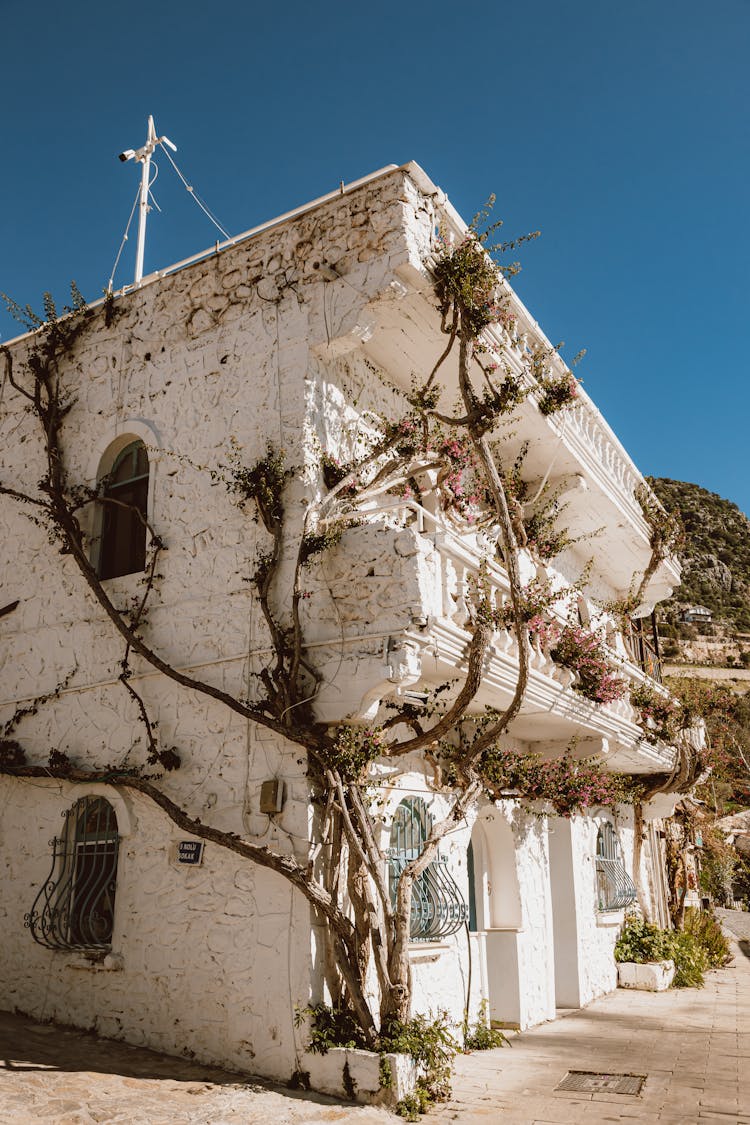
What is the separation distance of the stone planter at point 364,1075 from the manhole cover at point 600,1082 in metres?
1.63

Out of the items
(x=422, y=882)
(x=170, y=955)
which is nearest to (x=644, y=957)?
(x=422, y=882)

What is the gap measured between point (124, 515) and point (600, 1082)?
7.15m

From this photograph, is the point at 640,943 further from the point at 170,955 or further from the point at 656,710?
the point at 170,955

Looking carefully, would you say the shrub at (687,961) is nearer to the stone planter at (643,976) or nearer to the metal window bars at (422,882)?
the stone planter at (643,976)

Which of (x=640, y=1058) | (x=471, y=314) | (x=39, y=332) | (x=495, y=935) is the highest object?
(x=39, y=332)

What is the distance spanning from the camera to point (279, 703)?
23.8 ft

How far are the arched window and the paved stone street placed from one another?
14.8 ft

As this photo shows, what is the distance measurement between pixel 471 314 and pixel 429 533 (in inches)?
80.8

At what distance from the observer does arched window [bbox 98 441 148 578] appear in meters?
9.34

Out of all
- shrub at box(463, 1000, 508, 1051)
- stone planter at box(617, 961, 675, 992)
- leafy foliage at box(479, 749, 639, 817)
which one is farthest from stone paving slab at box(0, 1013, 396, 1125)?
stone planter at box(617, 961, 675, 992)

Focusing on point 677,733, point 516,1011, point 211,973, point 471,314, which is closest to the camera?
point 211,973

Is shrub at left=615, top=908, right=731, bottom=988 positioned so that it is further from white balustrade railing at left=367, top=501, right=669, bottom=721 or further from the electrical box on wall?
the electrical box on wall

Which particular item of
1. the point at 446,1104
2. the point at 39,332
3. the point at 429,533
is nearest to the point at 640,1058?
the point at 446,1104

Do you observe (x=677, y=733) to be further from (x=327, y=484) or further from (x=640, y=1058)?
(x=327, y=484)
